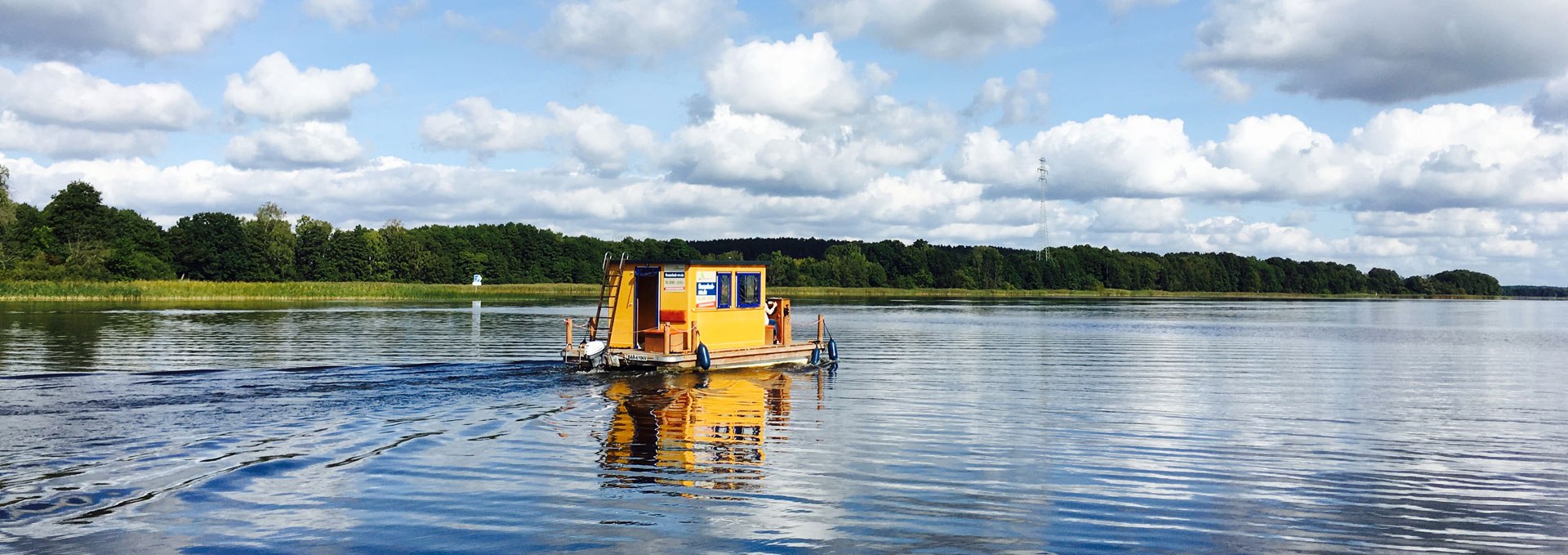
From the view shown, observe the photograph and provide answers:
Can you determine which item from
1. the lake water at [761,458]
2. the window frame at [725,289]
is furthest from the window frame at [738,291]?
the lake water at [761,458]

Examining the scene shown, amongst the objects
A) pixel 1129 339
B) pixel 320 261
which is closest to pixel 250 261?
pixel 320 261

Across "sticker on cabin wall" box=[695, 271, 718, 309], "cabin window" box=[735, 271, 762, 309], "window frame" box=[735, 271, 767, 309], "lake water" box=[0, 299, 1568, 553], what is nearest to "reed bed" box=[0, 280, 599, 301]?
"lake water" box=[0, 299, 1568, 553]

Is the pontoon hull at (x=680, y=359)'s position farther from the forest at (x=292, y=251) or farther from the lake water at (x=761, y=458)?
the forest at (x=292, y=251)

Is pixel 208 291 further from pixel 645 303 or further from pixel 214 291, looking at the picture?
pixel 645 303

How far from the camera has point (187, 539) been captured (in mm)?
9305

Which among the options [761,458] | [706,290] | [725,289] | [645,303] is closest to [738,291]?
[725,289]

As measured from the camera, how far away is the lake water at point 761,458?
9930 mm

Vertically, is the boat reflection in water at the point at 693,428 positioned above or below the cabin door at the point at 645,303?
below

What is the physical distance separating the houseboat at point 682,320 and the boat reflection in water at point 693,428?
2.14 ft

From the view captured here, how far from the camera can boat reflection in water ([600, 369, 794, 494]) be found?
12977 mm

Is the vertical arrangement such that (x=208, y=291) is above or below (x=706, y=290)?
below

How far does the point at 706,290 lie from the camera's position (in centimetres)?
2748

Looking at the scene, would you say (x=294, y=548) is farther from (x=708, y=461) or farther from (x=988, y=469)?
(x=988, y=469)

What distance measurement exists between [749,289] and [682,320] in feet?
8.76
